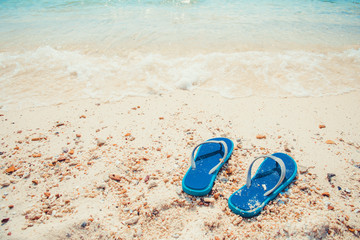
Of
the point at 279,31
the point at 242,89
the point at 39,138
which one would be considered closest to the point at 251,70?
the point at 242,89

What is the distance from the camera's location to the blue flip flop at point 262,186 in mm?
2287

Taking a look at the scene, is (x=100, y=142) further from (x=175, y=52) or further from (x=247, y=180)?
(x=175, y=52)

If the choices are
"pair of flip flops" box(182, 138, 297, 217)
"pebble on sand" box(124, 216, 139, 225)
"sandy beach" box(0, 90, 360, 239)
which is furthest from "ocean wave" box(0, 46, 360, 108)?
"pebble on sand" box(124, 216, 139, 225)

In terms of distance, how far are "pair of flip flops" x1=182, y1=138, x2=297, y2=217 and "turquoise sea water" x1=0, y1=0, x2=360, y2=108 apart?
83.7 inches

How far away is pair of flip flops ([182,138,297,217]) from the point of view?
2.33 m

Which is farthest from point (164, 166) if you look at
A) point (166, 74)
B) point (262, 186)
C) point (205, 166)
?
point (166, 74)

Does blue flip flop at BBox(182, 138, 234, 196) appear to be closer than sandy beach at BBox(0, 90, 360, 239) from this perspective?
No

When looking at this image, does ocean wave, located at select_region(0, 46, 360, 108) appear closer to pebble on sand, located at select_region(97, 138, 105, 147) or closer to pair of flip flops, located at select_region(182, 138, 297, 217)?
pebble on sand, located at select_region(97, 138, 105, 147)

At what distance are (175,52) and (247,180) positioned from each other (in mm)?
5127

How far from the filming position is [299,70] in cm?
557

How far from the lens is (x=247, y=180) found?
2533mm

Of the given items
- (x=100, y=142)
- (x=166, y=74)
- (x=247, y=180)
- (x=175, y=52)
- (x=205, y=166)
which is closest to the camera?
(x=247, y=180)

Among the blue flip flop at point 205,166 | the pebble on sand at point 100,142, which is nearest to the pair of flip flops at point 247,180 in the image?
the blue flip flop at point 205,166

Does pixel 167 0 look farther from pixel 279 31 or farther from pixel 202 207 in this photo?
pixel 202 207
